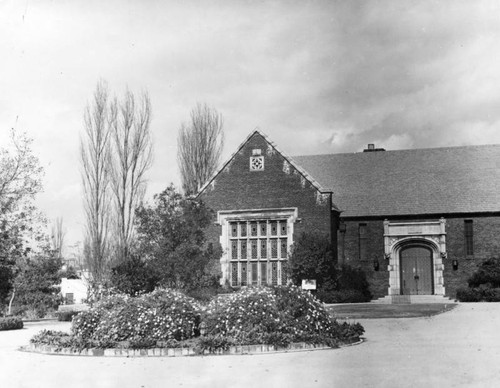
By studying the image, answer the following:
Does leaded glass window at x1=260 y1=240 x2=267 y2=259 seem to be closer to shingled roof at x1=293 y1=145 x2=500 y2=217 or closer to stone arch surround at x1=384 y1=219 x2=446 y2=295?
shingled roof at x1=293 y1=145 x2=500 y2=217

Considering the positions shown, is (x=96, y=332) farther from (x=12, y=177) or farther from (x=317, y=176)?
(x=317, y=176)

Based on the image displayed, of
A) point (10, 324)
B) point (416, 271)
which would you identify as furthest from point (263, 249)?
point (10, 324)

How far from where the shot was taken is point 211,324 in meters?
15.8

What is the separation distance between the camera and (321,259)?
113 ft

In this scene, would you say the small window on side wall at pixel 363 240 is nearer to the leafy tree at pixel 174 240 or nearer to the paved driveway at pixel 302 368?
the leafy tree at pixel 174 240

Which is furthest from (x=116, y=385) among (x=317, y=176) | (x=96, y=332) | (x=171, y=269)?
(x=317, y=176)

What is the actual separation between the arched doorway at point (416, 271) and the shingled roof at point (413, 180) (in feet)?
7.68

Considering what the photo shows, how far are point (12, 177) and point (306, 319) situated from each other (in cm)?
1647

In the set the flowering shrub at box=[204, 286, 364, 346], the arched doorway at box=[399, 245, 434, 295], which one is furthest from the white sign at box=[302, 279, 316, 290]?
the arched doorway at box=[399, 245, 434, 295]

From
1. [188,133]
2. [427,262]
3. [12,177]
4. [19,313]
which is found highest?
[188,133]

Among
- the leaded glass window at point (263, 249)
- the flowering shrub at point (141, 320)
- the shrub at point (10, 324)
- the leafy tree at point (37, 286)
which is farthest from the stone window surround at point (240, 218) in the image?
the flowering shrub at point (141, 320)

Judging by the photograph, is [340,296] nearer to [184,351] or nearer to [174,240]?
[174,240]

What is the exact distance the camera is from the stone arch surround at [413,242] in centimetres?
3725

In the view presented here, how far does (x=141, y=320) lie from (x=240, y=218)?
22.2 metres
